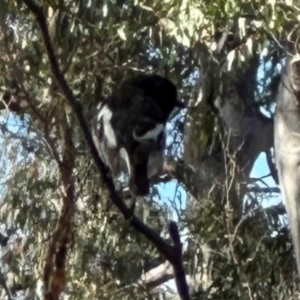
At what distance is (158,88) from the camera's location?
162 inches

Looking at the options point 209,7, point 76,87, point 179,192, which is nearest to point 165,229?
point 179,192

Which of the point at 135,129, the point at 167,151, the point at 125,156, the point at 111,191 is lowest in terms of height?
the point at 111,191

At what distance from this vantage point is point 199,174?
4.53 metres

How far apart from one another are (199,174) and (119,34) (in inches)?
41.5

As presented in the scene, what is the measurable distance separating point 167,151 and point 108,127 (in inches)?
28.5

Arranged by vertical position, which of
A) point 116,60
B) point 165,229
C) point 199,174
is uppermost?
point 116,60

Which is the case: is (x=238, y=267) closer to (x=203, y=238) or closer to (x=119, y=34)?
(x=203, y=238)

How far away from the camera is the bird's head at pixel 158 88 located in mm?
4117

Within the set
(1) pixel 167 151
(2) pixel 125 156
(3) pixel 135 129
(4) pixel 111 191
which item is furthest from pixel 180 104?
(4) pixel 111 191

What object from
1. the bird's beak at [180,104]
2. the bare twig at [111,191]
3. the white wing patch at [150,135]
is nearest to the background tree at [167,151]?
the bird's beak at [180,104]

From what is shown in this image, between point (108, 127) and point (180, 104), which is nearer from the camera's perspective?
point (108, 127)

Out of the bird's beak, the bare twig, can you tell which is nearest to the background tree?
the bird's beak

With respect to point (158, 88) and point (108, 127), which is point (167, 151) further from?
point (108, 127)

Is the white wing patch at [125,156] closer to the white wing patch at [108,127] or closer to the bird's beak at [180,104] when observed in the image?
the white wing patch at [108,127]
